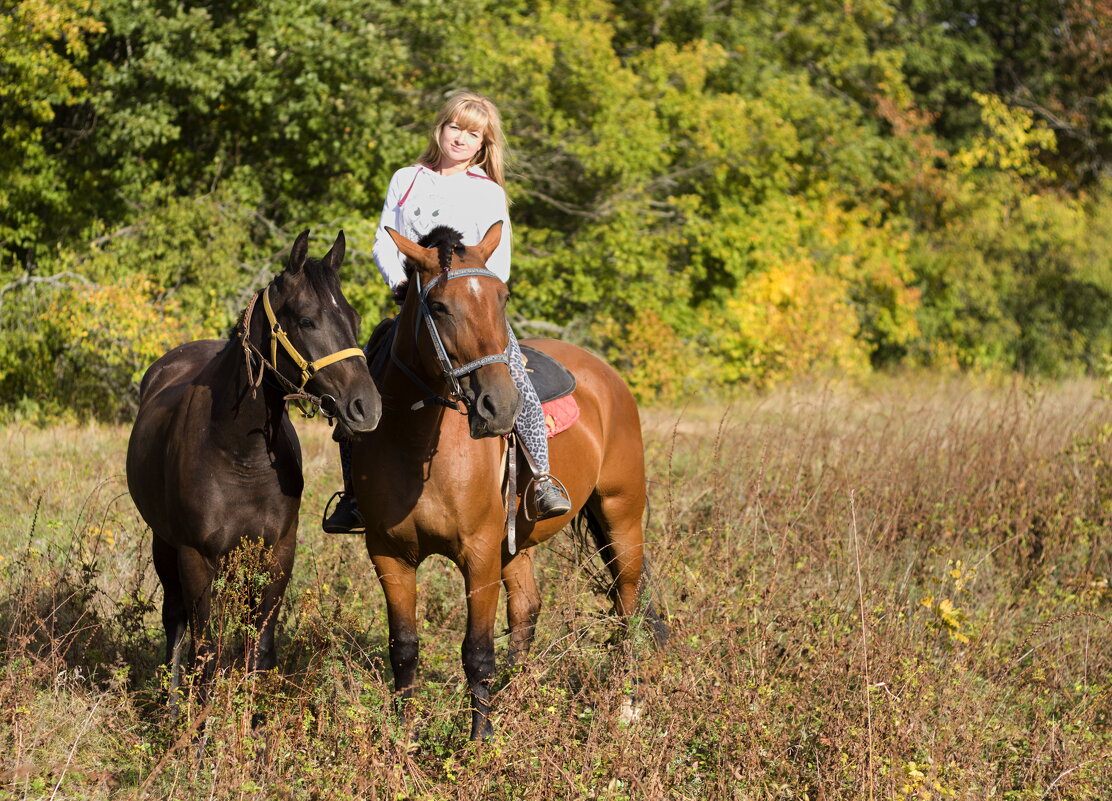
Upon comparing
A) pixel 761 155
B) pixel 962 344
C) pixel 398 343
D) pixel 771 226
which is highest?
pixel 398 343

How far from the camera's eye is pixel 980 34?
92.0 feet

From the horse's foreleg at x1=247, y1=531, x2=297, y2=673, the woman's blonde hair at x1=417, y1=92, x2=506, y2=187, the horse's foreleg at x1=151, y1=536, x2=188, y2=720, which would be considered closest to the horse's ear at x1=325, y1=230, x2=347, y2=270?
the woman's blonde hair at x1=417, y1=92, x2=506, y2=187

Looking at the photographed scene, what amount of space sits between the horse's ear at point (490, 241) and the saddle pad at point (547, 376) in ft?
3.03

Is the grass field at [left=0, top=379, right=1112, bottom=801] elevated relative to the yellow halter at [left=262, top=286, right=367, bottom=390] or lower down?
lower down

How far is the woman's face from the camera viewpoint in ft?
15.6

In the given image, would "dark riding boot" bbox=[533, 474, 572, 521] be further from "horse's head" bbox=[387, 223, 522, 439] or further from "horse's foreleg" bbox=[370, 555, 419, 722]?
"horse's head" bbox=[387, 223, 522, 439]

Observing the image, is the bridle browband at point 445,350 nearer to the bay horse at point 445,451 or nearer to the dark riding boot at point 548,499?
the bay horse at point 445,451

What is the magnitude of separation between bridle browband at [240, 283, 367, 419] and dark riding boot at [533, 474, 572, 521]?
107 centimetres

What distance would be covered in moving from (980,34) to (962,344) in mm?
10570

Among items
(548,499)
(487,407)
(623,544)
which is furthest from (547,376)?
(487,407)

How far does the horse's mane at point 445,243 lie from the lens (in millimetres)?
4066

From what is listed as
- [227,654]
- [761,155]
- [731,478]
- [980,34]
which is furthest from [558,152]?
[980,34]

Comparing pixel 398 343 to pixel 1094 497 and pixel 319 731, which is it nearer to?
pixel 319 731

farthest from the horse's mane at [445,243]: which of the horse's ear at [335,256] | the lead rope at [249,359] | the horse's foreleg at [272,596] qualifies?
the horse's foreleg at [272,596]
